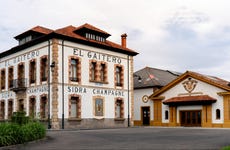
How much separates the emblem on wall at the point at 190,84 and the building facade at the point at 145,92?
4337mm

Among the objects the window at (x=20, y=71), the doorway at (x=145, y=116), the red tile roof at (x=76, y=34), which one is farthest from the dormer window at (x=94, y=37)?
the doorway at (x=145, y=116)

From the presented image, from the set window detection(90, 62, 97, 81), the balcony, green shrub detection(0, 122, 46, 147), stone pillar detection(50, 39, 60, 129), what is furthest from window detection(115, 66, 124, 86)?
green shrub detection(0, 122, 46, 147)

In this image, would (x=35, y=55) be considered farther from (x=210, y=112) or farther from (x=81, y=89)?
(x=210, y=112)

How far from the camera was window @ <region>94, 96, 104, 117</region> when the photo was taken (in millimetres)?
34406

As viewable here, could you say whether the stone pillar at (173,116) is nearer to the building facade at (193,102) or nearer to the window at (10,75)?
the building facade at (193,102)

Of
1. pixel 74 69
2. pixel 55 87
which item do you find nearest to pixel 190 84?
pixel 74 69

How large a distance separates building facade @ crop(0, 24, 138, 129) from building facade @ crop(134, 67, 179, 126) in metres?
4.69

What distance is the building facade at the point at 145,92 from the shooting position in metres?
42.4

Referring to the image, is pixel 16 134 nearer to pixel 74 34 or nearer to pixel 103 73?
pixel 74 34

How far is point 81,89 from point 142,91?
12.3m

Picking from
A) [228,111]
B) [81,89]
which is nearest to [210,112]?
[228,111]

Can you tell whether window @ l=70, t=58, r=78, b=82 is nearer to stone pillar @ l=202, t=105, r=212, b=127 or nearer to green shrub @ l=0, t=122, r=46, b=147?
stone pillar @ l=202, t=105, r=212, b=127

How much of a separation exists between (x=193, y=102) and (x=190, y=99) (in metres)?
0.47

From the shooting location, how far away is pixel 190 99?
37125 mm
